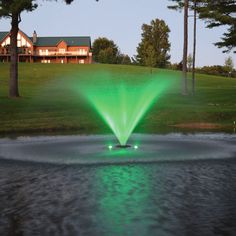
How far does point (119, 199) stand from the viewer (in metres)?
9.60

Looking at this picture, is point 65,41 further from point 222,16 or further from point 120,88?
point 222,16

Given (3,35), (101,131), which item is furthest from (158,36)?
(101,131)

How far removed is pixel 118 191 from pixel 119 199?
75cm

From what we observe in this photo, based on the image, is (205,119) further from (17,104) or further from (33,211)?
(33,211)

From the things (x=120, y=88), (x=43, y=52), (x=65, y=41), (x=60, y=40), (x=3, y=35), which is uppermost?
(x=3, y=35)

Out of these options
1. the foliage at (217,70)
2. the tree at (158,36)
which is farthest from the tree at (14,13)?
the tree at (158,36)

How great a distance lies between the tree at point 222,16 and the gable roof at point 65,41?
85.1 metres

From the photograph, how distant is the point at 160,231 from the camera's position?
7.46 meters

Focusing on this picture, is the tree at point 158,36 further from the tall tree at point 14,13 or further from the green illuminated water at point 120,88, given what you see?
the tall tree at point 14,13

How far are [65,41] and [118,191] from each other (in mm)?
128875

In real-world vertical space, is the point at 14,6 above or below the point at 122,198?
above

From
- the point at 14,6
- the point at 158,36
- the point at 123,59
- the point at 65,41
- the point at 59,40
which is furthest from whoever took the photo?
the point at 123,59

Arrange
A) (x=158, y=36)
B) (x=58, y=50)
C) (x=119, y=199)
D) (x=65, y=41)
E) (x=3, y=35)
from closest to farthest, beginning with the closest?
1. (x=119, y=199)
2. (x=3, y=35)
3. (x=58, y=50)
4. (x=65, y=41)
5. (x=158, y=36)

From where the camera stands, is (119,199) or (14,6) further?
(14,6)
